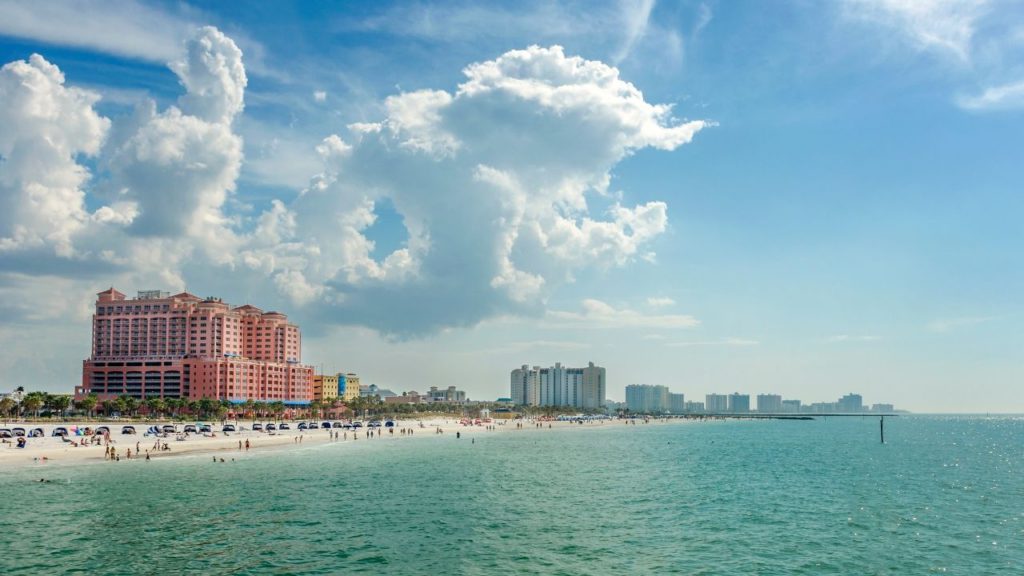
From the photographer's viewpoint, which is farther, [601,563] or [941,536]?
[941,536]

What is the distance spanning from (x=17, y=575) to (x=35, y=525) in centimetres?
1413

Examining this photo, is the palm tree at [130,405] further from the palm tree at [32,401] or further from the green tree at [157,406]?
the palm tree at [32,401]

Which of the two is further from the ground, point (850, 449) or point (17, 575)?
point (17, 575)

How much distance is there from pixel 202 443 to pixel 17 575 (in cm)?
8638

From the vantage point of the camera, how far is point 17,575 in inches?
1463

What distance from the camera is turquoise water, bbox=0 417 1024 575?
138 ft

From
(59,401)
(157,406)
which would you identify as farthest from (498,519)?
(157,406)

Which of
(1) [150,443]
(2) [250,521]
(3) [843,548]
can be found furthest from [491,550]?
(1) [150,443]

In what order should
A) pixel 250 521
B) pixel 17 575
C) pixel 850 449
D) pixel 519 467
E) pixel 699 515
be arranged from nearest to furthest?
pixel 17 575 → pixel 250 521 → pixel 699 515 → pixel 519 467 → pixel 850 449

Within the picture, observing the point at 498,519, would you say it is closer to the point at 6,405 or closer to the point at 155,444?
the point at 155,444

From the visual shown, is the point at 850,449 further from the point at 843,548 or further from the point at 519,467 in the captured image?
the point at 843,548

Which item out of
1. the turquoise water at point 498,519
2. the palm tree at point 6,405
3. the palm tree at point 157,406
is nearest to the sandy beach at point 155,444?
the turquoise water at point 498,519

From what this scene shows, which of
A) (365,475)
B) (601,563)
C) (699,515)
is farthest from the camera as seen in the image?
(365,475)

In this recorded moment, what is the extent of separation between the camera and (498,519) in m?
55.5
